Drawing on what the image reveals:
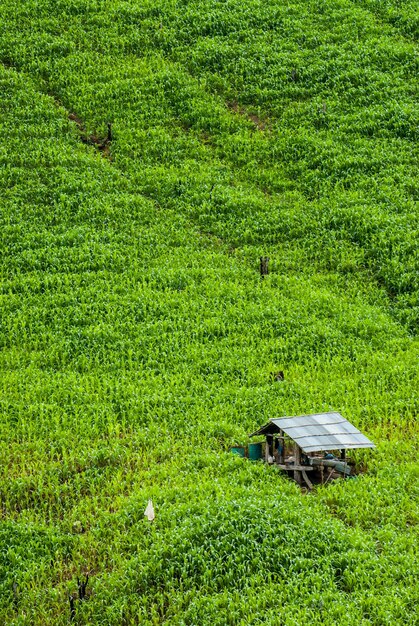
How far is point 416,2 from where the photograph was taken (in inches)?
1500

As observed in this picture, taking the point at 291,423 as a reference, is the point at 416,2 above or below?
above

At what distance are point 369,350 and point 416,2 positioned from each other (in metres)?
22.7

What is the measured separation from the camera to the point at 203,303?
23625 millimetres

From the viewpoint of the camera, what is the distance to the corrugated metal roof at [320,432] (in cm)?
1616

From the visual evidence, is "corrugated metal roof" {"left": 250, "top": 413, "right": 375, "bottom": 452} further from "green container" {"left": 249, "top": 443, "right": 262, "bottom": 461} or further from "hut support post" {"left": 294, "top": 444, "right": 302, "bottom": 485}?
"hut support post" {"left": 294, "top": 444, "right": 302, "bottom": 485}

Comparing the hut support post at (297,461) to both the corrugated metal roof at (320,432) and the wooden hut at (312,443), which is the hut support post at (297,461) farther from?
the corrugated metal roof at (320,432)

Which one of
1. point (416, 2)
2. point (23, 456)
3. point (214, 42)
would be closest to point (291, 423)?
point (23, 456)

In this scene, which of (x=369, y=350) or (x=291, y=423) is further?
(x=369, y=350)

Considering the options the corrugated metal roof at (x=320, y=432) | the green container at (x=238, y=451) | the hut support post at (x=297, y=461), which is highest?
the corrugated metal roof at (x=320, y=432)

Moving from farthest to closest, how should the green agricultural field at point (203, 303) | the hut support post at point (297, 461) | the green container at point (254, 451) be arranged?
the green container at point (254, 451), the hut support post at point (297, 461), the green agricultural field at point (203, 303)

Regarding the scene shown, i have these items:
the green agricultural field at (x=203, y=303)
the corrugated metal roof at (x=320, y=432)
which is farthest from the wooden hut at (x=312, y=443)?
the green agricultural field at (x=203, y=303)

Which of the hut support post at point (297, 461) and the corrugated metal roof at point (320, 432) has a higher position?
the corrugated metal roof at point (320, 432)

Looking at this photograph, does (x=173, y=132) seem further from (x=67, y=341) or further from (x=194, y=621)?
(x=194, y=621)

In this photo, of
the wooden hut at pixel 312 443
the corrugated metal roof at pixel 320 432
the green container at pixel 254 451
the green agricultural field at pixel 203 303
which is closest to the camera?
the green agricultural field at pixel 203 303
